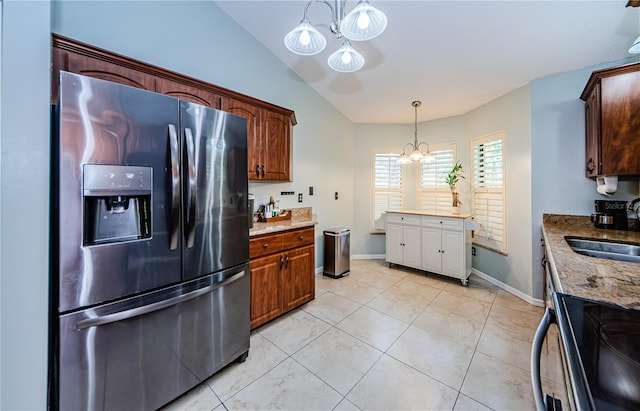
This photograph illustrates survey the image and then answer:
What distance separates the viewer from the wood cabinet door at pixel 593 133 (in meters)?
2.15

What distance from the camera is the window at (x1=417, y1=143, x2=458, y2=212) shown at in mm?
4082

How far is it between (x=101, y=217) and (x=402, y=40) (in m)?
2.78

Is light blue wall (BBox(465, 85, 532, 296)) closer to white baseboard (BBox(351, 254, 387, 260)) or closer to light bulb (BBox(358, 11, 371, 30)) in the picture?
white baseboard (BBox(351, 254, 387, 260))

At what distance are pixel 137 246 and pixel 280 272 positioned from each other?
1301 mm

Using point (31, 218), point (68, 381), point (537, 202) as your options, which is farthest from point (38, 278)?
point (537, 202)

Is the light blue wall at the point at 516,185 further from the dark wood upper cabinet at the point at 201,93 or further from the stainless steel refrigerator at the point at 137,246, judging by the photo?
the stainless steel refrigerator at the point at 137,246

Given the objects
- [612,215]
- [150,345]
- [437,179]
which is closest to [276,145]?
[150,345]

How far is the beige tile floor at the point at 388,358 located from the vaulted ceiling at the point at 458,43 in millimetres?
2457

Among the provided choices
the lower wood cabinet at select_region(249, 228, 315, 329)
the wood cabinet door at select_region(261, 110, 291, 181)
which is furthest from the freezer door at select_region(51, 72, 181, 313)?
the wood cabinet door at select_region(261, 110, 291, 181)

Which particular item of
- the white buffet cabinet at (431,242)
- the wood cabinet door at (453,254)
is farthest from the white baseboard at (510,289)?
the wood cabinet door at (453,254)

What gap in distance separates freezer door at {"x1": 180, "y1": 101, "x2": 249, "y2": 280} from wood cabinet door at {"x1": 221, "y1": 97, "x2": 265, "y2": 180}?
64 centimetres

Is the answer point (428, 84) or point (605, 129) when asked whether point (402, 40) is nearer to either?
point (428, 84)

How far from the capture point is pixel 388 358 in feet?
6.27

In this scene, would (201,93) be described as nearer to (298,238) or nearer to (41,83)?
(41,83)
